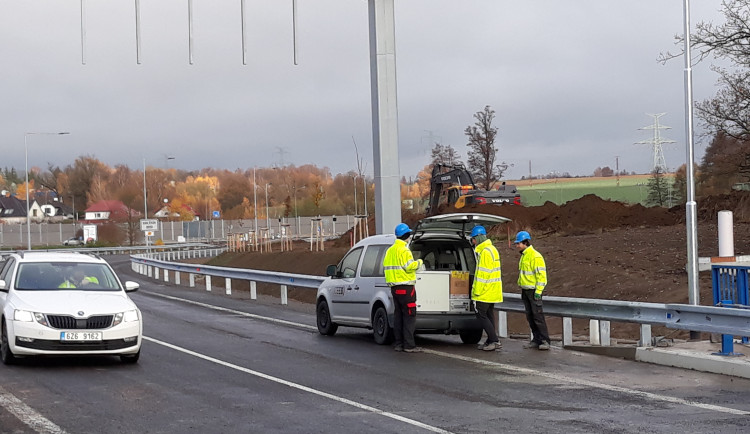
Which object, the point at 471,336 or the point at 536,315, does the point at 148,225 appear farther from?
the point at 536,315

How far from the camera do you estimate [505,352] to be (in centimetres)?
1558

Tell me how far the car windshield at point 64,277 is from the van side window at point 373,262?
4.35m

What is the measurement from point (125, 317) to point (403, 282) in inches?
169

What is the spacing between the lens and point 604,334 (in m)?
16.1

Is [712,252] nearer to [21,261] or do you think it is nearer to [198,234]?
[21,261]

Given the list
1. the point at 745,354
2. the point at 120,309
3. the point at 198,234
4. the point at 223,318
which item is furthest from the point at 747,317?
the point at 198,234

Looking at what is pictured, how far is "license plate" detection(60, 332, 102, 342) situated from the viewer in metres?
12.9

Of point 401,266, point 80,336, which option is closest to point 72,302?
point 80,336

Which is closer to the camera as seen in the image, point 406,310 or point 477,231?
point 406,310

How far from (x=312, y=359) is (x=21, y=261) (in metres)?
4.43

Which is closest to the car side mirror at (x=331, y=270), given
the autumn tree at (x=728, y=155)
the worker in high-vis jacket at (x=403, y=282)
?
the worker in high-vis jacket at (x=403, y=282)

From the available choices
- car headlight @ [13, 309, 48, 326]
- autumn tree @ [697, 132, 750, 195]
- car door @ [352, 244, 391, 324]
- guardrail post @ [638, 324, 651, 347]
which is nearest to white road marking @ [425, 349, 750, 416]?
car door @ [352, 244, 391, 324]

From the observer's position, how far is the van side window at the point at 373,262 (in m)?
16.8

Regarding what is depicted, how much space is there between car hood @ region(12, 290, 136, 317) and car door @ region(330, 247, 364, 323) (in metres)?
4.58
